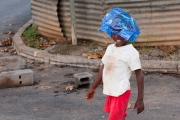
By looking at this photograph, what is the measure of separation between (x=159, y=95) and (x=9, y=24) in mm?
7681

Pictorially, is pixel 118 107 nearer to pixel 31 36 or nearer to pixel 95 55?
pixel 95 55

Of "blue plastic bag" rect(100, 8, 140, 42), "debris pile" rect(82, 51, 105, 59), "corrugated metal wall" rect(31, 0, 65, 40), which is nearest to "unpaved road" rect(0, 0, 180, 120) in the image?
"debris pile" rect(82, 51, 105, 59)

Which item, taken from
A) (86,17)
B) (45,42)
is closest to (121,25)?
(86,17)

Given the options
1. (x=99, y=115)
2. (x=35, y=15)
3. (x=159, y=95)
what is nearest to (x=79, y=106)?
(x=99, y=115)

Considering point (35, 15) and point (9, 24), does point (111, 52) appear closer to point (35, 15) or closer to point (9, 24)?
point (35, 15)

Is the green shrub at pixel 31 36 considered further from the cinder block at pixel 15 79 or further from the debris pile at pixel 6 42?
the cinder block at pixel 15 79

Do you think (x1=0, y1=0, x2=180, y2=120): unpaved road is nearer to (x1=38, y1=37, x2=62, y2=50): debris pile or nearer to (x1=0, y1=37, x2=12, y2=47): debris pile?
(x1=38, y1=37, x2=62, y2=50): debris pile

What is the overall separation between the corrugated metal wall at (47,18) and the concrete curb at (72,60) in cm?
65

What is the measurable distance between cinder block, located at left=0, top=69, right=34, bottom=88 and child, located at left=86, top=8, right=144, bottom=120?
3245mm

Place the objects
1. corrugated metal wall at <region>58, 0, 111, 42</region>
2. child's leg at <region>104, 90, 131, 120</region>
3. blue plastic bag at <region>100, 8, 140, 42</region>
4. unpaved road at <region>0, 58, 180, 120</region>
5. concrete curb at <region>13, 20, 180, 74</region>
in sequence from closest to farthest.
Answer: blue plastic bag at <region>100, 8, 140, 42</region>, child's leg at <region>104, 90, 131, 120</region>, unpaved road at <region>0, 58, 180, 120</region>, concrete curb at <region>13, 20, 180, 74</region>, corrugated metal wall at <region>58, 0, 111, 42</region>

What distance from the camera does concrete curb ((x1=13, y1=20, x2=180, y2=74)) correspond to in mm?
7867

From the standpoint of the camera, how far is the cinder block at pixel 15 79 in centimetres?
741

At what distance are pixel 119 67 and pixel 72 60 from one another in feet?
13.9

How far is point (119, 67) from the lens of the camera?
14.3 ft
